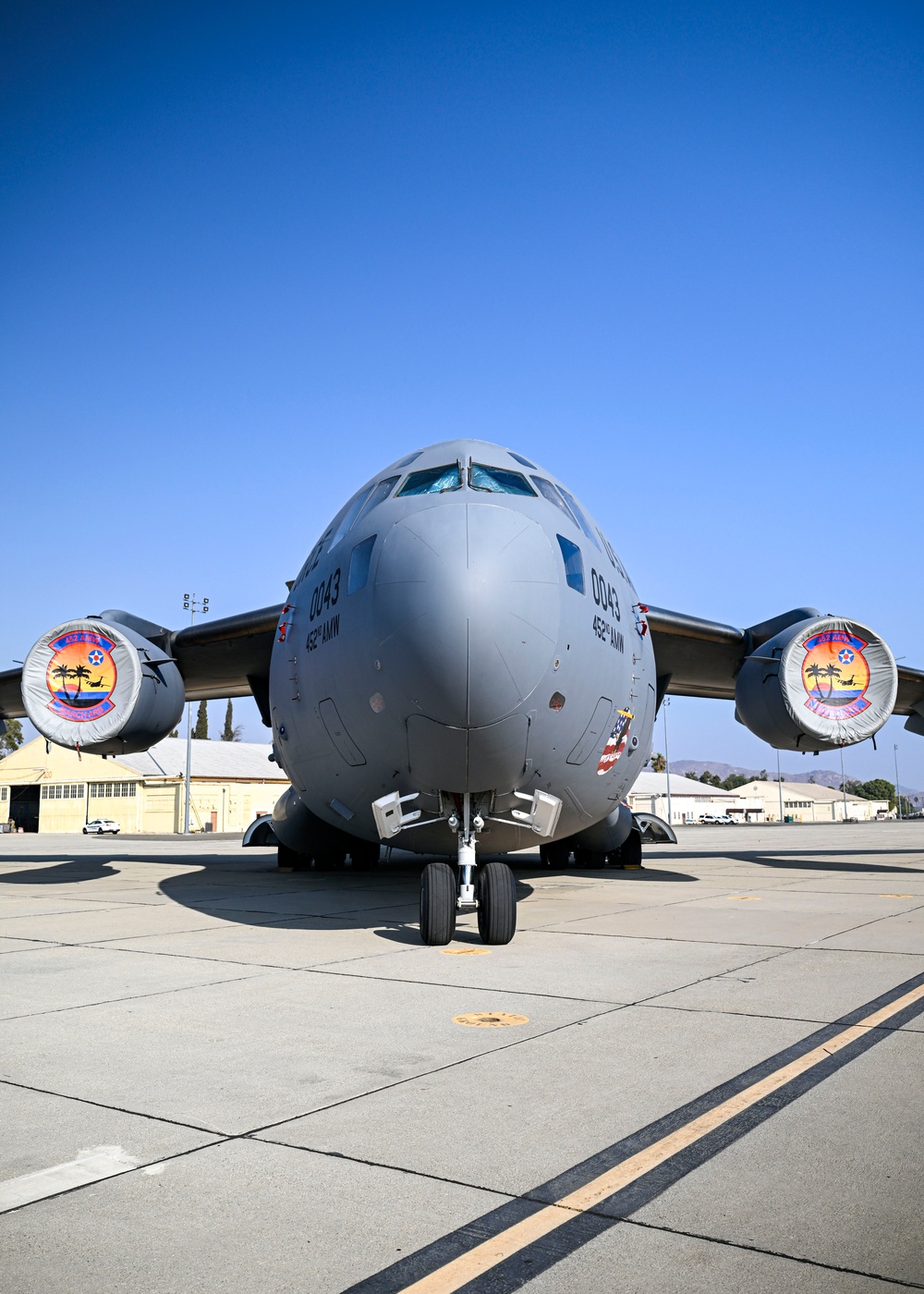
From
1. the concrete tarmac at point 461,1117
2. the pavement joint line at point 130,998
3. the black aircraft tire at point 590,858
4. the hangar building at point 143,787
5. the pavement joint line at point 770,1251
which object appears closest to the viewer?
the pavement joint line at point 770,1251

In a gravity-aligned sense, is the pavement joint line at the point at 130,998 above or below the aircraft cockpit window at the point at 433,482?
below

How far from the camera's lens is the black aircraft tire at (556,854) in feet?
49.4

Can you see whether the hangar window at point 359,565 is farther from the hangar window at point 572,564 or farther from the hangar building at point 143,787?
the hangar building at point 143,787

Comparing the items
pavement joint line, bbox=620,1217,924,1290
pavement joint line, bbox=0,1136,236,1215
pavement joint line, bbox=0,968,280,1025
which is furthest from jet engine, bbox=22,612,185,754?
pavement joint line, bbox=620,1217,924,1290

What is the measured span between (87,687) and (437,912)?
6.79 meters

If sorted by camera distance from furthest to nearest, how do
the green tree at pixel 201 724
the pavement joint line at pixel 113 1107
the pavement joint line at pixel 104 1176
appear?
the green tree at pixel 201 724, the pavement joint line at pixel 113 1107, the pavement joint line at pixel 104 1176

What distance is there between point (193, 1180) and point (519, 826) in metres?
5.35

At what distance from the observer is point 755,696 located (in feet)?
41.4

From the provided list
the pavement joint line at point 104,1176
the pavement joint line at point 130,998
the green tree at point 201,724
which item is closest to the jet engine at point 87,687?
the pavement joint line at point 130,998

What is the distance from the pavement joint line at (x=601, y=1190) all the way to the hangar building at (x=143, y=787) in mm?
50786

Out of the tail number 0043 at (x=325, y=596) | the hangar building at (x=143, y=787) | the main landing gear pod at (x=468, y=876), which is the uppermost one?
the tail number 0043 at (x=325, y=596)

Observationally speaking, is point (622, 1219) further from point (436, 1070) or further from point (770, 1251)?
point (436, 1070)

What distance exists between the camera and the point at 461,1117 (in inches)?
133

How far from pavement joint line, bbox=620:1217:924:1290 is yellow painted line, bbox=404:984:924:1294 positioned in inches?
7.1
